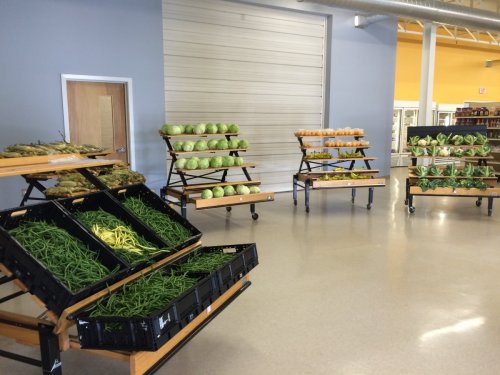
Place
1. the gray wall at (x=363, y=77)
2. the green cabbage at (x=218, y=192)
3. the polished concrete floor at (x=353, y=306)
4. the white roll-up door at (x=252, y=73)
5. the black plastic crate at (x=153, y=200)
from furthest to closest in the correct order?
the gray wall at (x=363, y=77), the white roll-up door at (x=252, y=73), the green cabbage at (x=218, y=192), the black plastic crate at (x=153, y=200), the polished concrete floor at (x=353, y=306)

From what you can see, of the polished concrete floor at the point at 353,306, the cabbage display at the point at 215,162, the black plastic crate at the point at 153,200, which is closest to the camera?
the polished concrete floor at the point at 353,306

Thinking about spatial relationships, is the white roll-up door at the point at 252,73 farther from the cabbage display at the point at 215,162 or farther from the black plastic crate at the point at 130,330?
the black plastic crate at the point at 130,330

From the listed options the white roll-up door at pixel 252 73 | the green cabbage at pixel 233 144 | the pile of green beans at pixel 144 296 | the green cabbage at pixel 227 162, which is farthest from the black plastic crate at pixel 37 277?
the white roll-up door at pixel 252 73

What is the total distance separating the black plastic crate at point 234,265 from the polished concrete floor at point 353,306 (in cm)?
53

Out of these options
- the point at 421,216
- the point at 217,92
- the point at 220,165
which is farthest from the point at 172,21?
the point at 421,216

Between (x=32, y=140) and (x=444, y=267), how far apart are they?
6020 mm

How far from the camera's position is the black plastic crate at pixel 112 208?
2886mm

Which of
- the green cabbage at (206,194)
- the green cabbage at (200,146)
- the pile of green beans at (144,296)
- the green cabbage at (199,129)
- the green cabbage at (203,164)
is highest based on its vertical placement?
the green cabbage at (199,129)

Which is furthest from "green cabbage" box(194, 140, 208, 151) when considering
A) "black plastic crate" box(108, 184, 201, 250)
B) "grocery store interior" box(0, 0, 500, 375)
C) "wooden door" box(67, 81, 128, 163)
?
"black plastic crate" box(108, 184, 201, 250)

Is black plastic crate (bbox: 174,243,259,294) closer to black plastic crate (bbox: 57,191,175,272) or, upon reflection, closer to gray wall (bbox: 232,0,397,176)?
black plastic crate (bbox: 57,191,175,272)

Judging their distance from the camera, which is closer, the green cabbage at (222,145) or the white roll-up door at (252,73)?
the green cabbage at (222,145)

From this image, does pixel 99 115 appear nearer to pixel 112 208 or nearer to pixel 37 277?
pixel 112 208

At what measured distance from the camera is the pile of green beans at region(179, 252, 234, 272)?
2.83 meters

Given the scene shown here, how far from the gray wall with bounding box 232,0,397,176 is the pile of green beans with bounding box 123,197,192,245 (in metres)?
7.33
